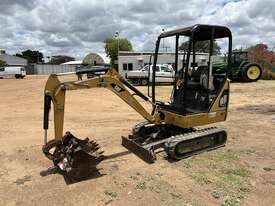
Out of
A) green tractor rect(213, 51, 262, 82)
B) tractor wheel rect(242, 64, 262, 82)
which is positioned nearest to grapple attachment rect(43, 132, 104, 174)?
green tractor rect(213, 51, 262, 82)

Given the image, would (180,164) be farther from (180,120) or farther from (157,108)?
(157,108)

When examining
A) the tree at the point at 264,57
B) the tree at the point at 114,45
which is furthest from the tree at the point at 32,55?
the tree at the point at 264,57

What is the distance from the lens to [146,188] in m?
5.93

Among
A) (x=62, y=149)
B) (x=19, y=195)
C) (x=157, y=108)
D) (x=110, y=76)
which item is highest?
(x=110, y=76)

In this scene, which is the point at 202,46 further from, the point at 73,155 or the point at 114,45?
the point at 114,45

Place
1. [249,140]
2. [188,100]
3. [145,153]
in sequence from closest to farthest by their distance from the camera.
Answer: [145,153], [188,100], [249,140]

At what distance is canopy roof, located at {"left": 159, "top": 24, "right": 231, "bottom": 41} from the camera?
7477 mm

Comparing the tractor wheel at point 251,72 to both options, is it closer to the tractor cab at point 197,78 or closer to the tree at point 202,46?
the tree at point 202,46

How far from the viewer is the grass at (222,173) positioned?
5.68 metres

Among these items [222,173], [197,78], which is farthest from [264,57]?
[222,173]

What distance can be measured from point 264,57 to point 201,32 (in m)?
34.5

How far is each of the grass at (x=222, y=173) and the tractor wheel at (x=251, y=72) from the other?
76.1 feet

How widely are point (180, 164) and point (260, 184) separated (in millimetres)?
1542

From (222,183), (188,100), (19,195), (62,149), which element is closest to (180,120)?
(188,100)
